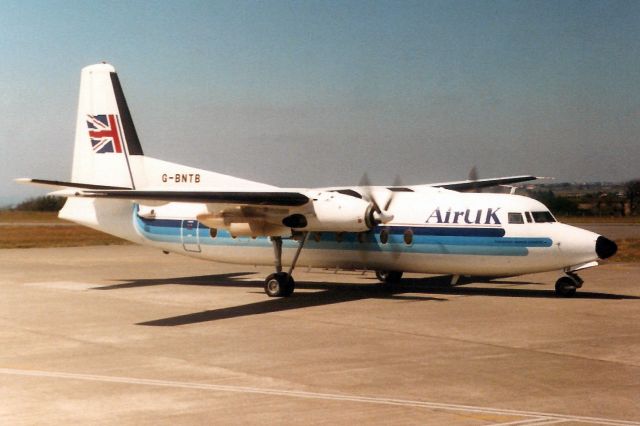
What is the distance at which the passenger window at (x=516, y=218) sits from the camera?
68.2 ft

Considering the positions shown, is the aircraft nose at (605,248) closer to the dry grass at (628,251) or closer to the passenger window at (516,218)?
the passenger window at (516,218)

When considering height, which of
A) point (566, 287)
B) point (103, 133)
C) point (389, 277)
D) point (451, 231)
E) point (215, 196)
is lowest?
point (566, 287)

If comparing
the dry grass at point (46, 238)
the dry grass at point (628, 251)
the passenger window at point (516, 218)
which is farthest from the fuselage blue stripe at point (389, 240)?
the dry grass at point (46, 238)

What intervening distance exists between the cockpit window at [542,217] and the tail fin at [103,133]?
12.6 meters

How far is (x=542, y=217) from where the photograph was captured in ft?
68.8

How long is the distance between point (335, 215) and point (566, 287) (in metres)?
6.45

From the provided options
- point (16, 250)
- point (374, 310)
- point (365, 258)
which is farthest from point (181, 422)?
point (16, 250)

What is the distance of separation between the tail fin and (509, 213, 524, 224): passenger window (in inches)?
474

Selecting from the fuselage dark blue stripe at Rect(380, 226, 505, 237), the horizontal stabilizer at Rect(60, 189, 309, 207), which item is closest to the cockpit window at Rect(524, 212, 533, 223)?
the fuselage dark blue stripe at Rect(380, 226, 505, 237)

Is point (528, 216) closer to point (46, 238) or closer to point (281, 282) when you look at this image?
point (281, 282)

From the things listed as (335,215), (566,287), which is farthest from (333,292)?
(566,287)

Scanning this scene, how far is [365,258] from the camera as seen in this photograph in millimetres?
22500

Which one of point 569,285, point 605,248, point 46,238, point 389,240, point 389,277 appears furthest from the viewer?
point 46,238

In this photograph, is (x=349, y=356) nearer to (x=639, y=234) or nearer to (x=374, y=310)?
(x=374, y=310)
